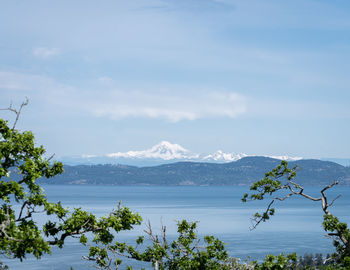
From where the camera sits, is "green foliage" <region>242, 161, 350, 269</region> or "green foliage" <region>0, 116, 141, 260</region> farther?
"green foliage" <region>242, 161, 350, 269</region>

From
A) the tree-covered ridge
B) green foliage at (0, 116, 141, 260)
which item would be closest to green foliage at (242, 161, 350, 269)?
the tree-covered ridge

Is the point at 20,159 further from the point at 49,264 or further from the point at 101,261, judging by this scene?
the point at 49,264

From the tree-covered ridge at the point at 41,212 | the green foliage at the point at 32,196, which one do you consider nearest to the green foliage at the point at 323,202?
the tree-covered ridge at the point at 41,212

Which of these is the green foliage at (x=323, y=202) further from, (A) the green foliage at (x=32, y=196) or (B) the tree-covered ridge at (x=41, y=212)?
(A) the green foliage at (x=32, y=196)

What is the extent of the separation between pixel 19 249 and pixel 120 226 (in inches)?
114

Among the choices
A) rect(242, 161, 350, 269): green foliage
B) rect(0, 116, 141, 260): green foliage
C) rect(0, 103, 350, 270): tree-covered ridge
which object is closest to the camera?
rect(0, 103, 350, 270): tree-covered ridge

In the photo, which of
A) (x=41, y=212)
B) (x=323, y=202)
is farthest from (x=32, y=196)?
(x=323, y=202)

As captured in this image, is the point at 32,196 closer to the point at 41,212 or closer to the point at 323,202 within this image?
the point at 41,212

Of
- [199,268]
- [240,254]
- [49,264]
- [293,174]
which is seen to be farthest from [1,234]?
[240,254]

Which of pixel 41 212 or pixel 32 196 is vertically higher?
pixel 32 196

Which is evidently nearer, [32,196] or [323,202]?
[32,196]

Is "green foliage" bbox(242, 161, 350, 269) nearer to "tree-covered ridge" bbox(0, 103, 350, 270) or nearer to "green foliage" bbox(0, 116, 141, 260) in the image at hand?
"tree-covered ridge" bbox(0, 103, 350, 270)

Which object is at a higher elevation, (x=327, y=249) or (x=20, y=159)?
(x=20, y=159)

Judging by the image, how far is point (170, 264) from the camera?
15.9 m
